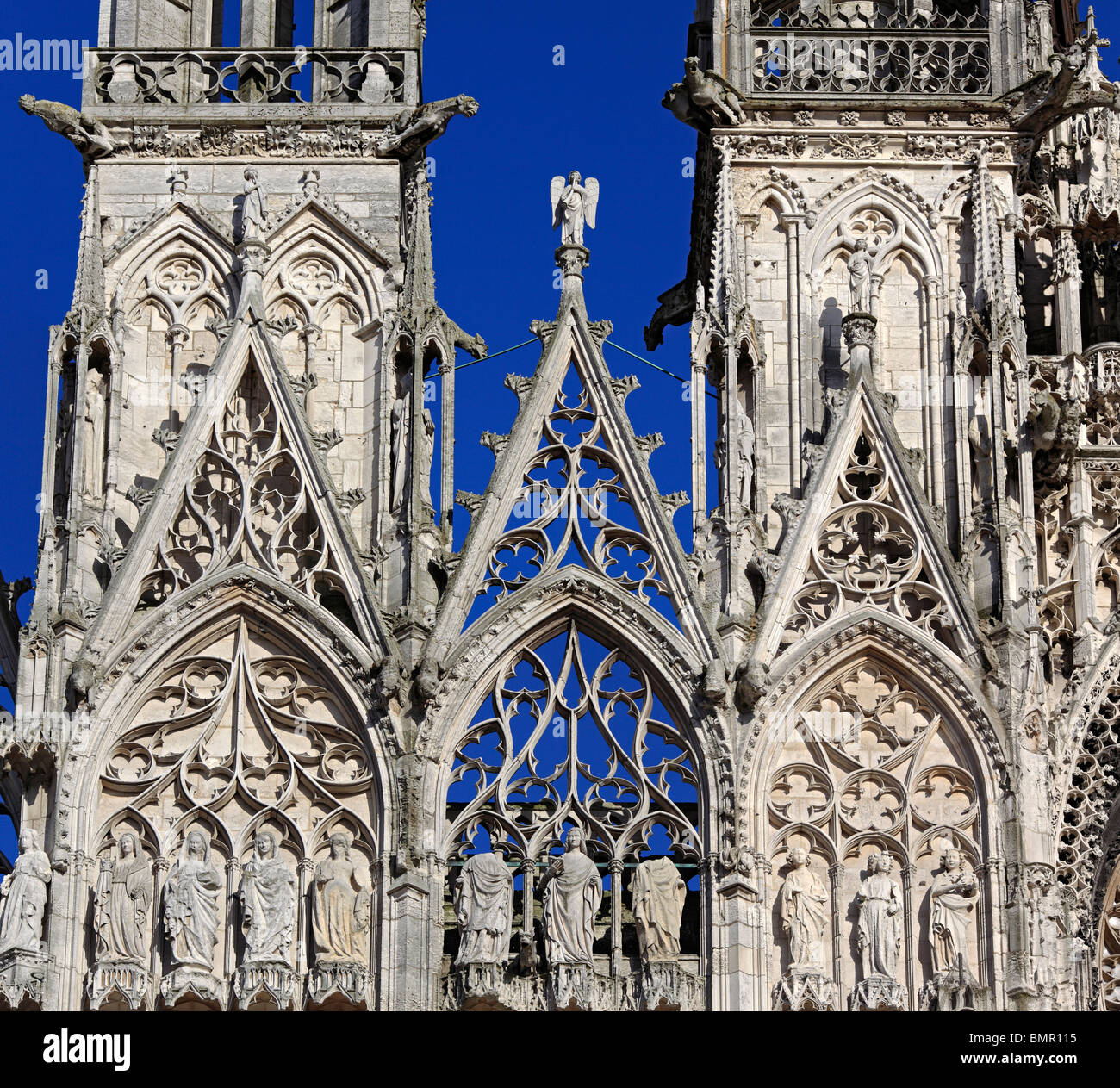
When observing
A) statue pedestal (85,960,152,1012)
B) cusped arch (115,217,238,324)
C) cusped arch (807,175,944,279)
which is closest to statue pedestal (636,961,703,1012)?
statue pedestal (85,960,152,1012)

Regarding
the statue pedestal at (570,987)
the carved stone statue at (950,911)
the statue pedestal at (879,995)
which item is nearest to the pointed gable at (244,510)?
the statue pedestal at (570,987)

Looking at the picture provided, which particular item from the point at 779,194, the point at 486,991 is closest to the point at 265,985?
the point at 486,991

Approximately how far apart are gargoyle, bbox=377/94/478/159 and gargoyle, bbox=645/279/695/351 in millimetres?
3516

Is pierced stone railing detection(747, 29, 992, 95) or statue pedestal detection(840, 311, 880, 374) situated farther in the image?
pierced stone railing detection(747, 29, 992, 95)

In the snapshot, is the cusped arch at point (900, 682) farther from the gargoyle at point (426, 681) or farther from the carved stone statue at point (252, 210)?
the carved stone statue at point (252, 210)

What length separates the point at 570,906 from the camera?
77.8 ft

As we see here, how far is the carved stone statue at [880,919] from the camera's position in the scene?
77.7 ft

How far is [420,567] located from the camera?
80.8 feet

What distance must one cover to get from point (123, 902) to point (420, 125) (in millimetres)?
6021

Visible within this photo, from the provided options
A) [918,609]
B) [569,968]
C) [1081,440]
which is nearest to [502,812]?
[569,968]

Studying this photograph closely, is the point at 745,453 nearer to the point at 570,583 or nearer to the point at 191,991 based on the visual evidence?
the point at 570,583

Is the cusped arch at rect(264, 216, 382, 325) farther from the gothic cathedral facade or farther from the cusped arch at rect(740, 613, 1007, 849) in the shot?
the cusped arch at rect(740, 613, 1007, 849)

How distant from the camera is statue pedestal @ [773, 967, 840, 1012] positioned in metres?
23.5

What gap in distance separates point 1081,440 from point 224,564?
6.08 meters
